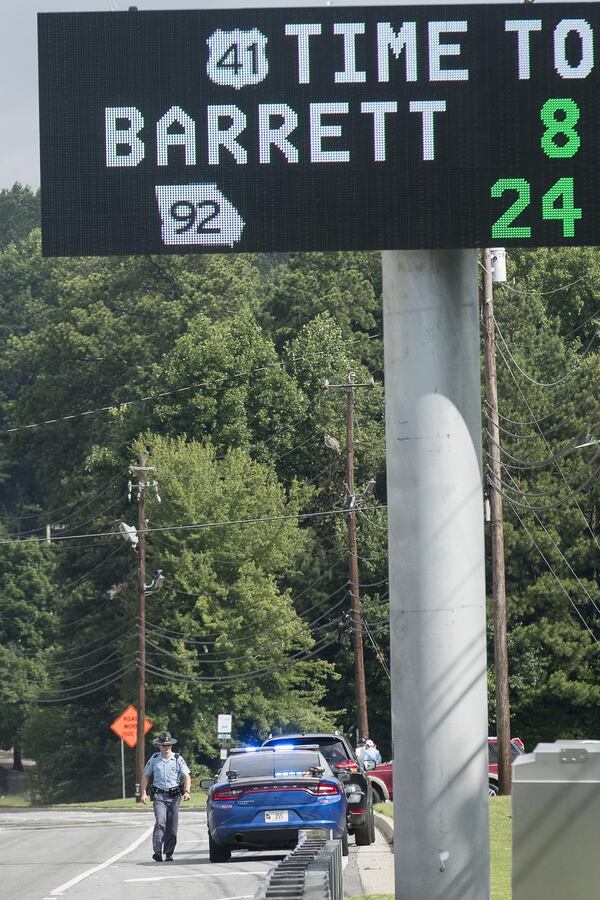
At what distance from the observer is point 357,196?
35.8ft

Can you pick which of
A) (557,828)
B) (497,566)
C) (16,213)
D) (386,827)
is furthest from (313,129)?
(16,213)

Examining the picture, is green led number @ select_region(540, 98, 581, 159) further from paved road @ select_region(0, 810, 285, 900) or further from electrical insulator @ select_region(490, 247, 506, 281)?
electrical insulator @ select_region(490, 247, 506, 281)

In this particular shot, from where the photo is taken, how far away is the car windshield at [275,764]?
20656 mm

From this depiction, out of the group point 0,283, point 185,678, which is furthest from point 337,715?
point 0,283

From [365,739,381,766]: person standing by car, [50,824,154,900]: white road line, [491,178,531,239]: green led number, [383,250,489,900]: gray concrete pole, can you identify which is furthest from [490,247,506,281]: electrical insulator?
[491,178,531,239]: green led number

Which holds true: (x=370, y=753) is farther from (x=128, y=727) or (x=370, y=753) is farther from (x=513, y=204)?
(x=513, y=204)

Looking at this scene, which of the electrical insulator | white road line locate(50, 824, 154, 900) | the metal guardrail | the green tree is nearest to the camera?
the metal guardrail

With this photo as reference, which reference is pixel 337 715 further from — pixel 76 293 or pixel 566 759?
pixel 566 759

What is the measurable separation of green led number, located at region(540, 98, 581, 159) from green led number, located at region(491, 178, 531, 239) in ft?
0.85

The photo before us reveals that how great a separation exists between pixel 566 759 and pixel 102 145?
4.84 m

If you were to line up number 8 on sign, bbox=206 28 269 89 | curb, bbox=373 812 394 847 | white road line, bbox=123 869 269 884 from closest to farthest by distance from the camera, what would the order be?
number 8 on sign, bbox=206 28 269 89
white road line, bbox=123 869 269 884
curb, bbox=373 812 394 847

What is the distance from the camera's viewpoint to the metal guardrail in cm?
800

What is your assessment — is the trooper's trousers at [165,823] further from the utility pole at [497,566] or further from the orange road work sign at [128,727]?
the orange road work sign at [128,727]

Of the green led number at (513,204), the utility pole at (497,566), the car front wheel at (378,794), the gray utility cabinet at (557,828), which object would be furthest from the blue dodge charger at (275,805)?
the utility pole at (497,566)
